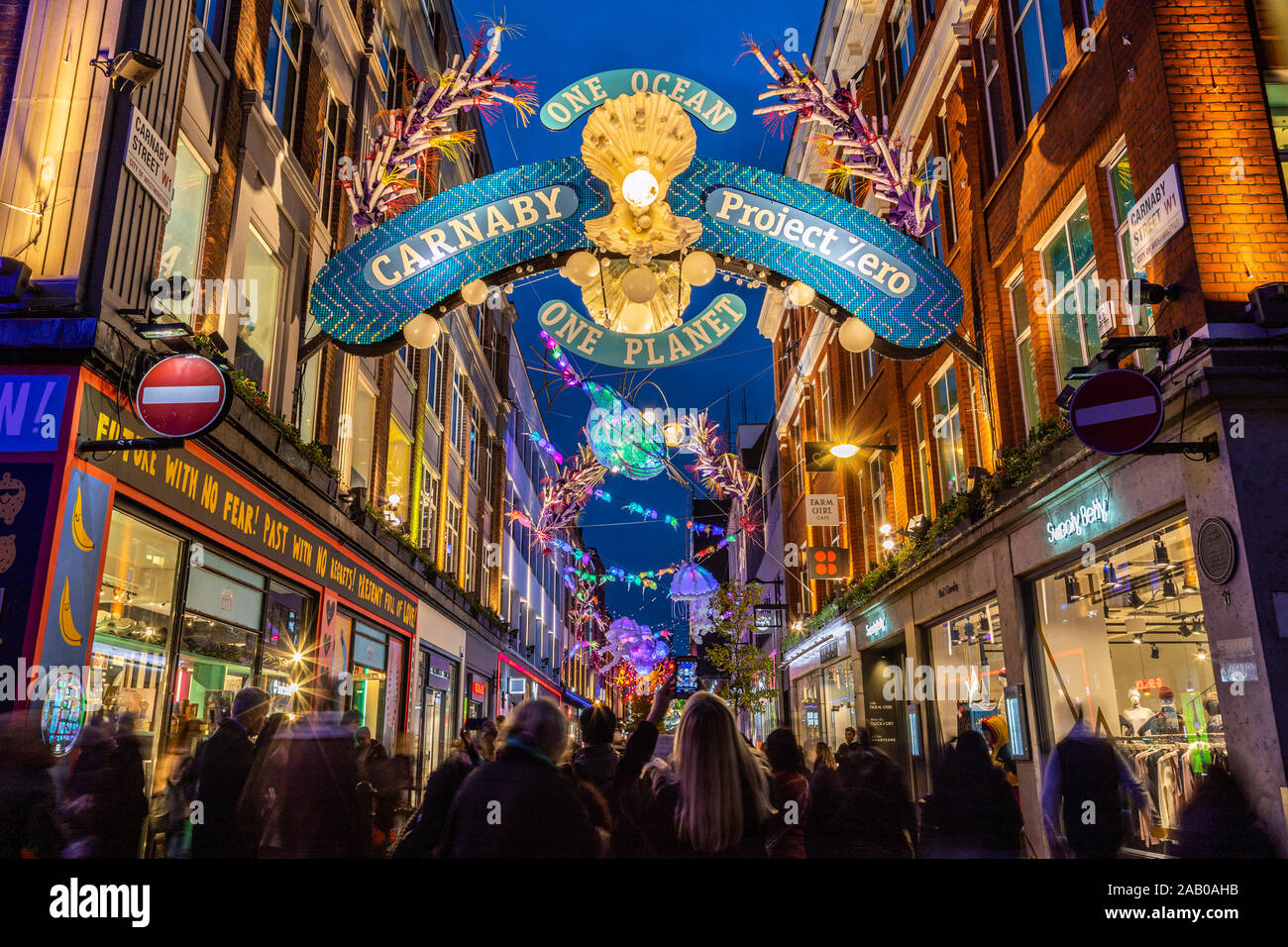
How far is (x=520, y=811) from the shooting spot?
351cm

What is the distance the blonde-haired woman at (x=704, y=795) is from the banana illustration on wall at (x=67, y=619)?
204 inches

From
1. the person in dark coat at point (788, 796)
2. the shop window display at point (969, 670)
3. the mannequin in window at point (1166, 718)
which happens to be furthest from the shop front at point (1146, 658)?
the person in dark coat at point (788, 796)

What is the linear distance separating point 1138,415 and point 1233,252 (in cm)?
196

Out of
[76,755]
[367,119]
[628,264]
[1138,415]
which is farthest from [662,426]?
[367,119]

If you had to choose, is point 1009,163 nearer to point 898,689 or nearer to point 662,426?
point 662,426

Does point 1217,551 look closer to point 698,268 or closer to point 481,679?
point 698,268

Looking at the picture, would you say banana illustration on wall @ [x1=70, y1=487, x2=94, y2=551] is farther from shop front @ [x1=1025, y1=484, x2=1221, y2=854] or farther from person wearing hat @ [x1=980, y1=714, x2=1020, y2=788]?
person wearing hat @ [x1=980, y1=714, x2=1020, y2=788]

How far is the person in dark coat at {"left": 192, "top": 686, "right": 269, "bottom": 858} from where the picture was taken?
6.01 metres

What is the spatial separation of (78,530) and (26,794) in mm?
2142

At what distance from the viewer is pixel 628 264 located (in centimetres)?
913

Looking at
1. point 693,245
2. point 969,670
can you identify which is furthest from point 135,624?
point 969,670

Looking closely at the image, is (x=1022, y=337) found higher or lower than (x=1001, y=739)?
higher

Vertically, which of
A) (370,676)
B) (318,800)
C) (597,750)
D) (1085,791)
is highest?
(370,676)

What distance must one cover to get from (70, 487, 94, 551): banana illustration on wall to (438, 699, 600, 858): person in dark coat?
4993 mm
